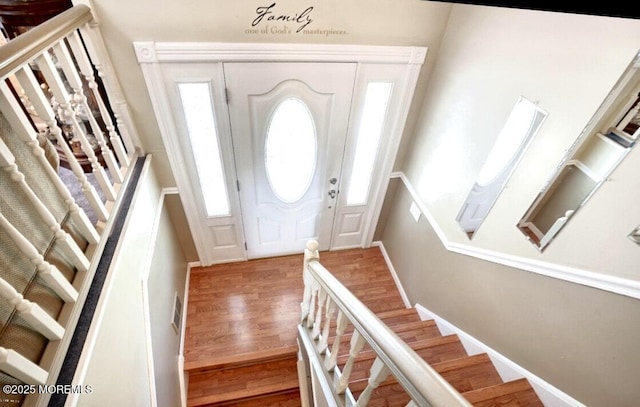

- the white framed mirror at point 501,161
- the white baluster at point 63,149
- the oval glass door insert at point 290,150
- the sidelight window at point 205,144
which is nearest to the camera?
the white baluster at point 63,149

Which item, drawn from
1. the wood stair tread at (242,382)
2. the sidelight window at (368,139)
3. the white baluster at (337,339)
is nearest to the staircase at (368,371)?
the wood stair tread at (242,382)

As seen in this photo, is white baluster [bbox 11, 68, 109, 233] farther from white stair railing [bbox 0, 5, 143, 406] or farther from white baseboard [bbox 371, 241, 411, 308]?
white baseboard [bbox 371, 241, 411, 308]

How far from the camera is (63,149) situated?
42.8 inches

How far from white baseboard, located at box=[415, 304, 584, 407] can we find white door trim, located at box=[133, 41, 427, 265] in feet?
4.86

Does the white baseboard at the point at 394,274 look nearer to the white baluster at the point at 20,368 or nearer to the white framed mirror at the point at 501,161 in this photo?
the white framed mirror at the point at 501,161

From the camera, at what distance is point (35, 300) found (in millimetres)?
933

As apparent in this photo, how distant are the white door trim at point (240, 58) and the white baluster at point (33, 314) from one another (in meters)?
1.44

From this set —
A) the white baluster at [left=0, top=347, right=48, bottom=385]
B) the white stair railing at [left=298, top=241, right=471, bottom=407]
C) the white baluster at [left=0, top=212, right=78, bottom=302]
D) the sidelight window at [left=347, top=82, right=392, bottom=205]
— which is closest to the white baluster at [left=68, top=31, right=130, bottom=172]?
the white baluster at [left=0, top=212, right=78, bottom=302]

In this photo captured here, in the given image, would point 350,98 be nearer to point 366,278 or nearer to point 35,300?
point 366,278

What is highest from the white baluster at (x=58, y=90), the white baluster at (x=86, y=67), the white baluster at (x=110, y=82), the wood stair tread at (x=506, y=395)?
the white baluster at (x=110, y=82)

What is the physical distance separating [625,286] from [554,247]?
0.30 m

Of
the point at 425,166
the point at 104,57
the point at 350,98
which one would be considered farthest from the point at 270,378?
the point at 104,57

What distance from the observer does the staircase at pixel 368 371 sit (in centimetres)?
159

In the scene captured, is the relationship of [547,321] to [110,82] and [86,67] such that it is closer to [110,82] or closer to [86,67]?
[86,67]
